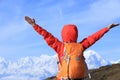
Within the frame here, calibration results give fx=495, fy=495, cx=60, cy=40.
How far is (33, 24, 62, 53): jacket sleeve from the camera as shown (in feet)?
52.3

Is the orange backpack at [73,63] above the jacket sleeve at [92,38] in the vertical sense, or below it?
below

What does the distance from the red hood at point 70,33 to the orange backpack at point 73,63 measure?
20 centimetres

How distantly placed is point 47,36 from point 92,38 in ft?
4.94

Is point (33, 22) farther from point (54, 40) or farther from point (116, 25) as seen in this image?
point (116, 25)

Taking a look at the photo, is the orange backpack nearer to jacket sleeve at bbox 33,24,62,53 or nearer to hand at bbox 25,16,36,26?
jacket sleeve at bbox 33,24,62,53

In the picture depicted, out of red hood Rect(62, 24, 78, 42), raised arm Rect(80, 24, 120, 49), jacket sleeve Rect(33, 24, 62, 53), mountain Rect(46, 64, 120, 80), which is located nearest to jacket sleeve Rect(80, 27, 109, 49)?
raised arm Rect(80, 24, 120, 49)

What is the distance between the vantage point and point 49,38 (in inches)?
632

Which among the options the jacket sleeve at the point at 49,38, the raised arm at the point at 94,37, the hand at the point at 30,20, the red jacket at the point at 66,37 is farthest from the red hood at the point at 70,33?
the hand at the point at 30,20

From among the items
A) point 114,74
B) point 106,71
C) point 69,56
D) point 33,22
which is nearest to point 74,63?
point 69,56

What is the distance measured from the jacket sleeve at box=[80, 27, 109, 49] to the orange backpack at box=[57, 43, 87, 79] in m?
0.25

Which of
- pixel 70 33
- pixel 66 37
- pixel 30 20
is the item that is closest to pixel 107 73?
pixel 66 37

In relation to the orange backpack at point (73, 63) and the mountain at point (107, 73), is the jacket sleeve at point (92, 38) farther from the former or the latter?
the mountain at point (107, 73)

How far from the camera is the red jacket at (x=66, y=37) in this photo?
15.9 metres

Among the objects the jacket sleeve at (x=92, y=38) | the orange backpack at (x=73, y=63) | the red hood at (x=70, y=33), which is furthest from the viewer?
the jacket sleeve at (x=92, y=38)
